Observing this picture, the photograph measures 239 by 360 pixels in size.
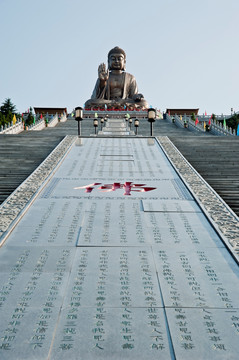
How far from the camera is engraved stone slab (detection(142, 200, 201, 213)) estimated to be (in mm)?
5395

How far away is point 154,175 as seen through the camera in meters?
7.54

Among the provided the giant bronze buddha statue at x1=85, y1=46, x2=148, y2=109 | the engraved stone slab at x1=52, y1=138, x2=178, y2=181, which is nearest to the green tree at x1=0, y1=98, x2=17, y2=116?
the giant bronze buddha statue at x1=85, y1=46, x2=148, y2=109

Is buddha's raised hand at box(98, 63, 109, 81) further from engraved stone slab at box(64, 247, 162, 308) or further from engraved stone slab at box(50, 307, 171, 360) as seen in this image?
engraved stone slab at box(50, 307, 171, 360)

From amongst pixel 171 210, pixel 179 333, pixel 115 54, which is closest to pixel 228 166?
pixel 171 210

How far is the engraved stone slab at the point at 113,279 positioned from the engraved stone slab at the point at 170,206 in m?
1.45

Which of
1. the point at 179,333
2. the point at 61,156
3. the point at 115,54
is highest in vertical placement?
the point at 115,54

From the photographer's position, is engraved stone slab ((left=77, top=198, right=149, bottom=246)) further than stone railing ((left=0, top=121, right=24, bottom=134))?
No

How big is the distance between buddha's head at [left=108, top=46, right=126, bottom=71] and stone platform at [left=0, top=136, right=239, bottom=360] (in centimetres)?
3257

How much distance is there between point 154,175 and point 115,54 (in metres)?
32.3

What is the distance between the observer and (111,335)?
2.65 meters

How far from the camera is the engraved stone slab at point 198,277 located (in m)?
3.08

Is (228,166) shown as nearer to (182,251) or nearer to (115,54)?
(182,251)

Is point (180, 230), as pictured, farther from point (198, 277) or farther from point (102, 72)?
point (102, 72)

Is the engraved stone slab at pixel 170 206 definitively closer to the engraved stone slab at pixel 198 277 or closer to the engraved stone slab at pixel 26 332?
the engraved stone slab at pixel 198 277
